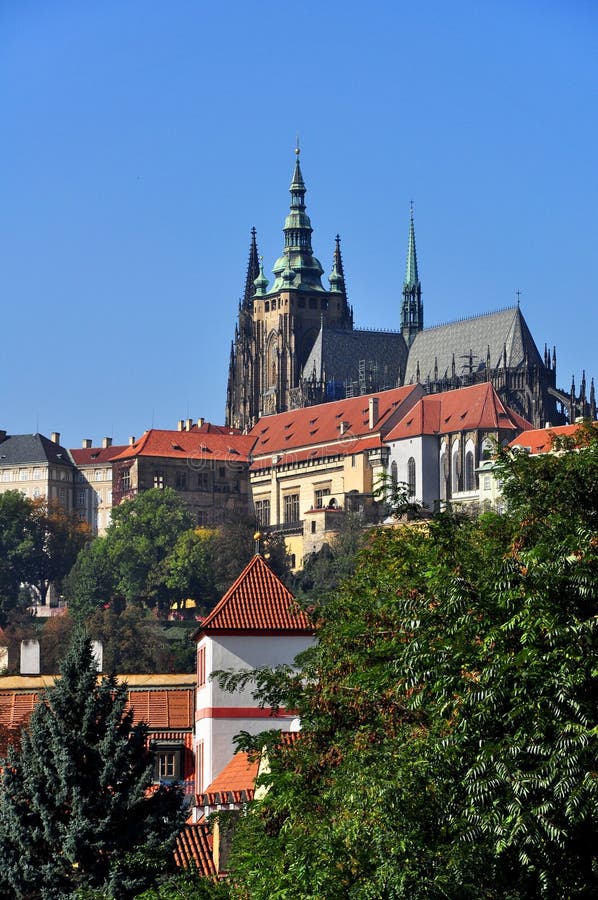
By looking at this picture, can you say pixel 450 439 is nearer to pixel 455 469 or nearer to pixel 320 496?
pixel 455 469

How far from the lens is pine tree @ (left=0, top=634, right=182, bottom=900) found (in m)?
34.3

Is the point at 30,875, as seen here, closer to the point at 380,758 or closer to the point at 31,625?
the point at 380,758

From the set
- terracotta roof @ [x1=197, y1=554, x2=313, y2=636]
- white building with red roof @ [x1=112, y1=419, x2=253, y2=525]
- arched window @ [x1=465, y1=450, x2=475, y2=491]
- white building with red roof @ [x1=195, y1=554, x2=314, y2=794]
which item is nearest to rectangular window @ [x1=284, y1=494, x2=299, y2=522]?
white building with red roof @ [x1=112, y1=419, x2=253, y2=525]

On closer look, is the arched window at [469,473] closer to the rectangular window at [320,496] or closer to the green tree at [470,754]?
the rectangular window at [320,496]

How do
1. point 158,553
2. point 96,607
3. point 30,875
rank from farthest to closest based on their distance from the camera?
point 158,553 < point 96,607 < point 30,875

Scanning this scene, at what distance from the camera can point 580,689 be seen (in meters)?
25.6

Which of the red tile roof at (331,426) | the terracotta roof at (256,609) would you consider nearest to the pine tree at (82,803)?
the terracotta roof at (256,609)

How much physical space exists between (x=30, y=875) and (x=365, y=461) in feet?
442

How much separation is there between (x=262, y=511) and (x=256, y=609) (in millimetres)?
140119

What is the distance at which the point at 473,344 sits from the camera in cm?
18700

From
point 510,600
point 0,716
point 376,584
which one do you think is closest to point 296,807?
point 510,600

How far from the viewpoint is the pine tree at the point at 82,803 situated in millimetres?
34281

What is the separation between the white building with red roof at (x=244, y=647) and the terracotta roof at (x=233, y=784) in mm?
2541

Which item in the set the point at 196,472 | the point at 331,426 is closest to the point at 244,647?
the point at 331,426
